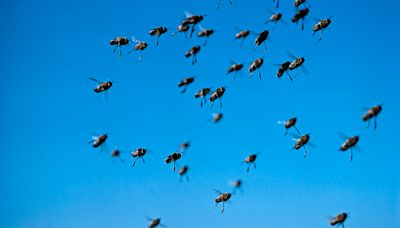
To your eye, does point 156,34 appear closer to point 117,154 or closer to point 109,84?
point 109,84

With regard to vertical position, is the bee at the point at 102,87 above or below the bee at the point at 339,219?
above

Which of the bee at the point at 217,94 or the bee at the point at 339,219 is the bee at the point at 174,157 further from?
Answer: the bee at the point at 339,219

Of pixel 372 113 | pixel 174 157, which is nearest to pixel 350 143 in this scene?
pixel 372 113

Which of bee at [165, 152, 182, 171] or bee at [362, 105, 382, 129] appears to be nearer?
bee at [362, 105, 382, 129]

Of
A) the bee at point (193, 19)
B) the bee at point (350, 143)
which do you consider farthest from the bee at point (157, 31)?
the bee at point (350, 143)

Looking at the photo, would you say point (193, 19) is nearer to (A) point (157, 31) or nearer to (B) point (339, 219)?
(A) point (157, 31)

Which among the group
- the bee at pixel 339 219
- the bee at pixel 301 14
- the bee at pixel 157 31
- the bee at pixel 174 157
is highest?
the bee at pixel 157 31

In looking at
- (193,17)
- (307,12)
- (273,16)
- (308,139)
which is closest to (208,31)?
(193,17)

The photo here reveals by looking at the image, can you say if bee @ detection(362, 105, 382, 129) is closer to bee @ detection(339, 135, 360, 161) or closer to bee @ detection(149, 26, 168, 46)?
bee @ detection(339, 135, 360, 161)

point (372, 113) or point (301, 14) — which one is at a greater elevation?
point (301, 14)

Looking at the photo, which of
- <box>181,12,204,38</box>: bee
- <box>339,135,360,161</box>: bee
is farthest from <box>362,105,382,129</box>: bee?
<box>181,12,204,38</box>: bee

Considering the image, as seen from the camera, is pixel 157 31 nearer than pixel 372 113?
No
